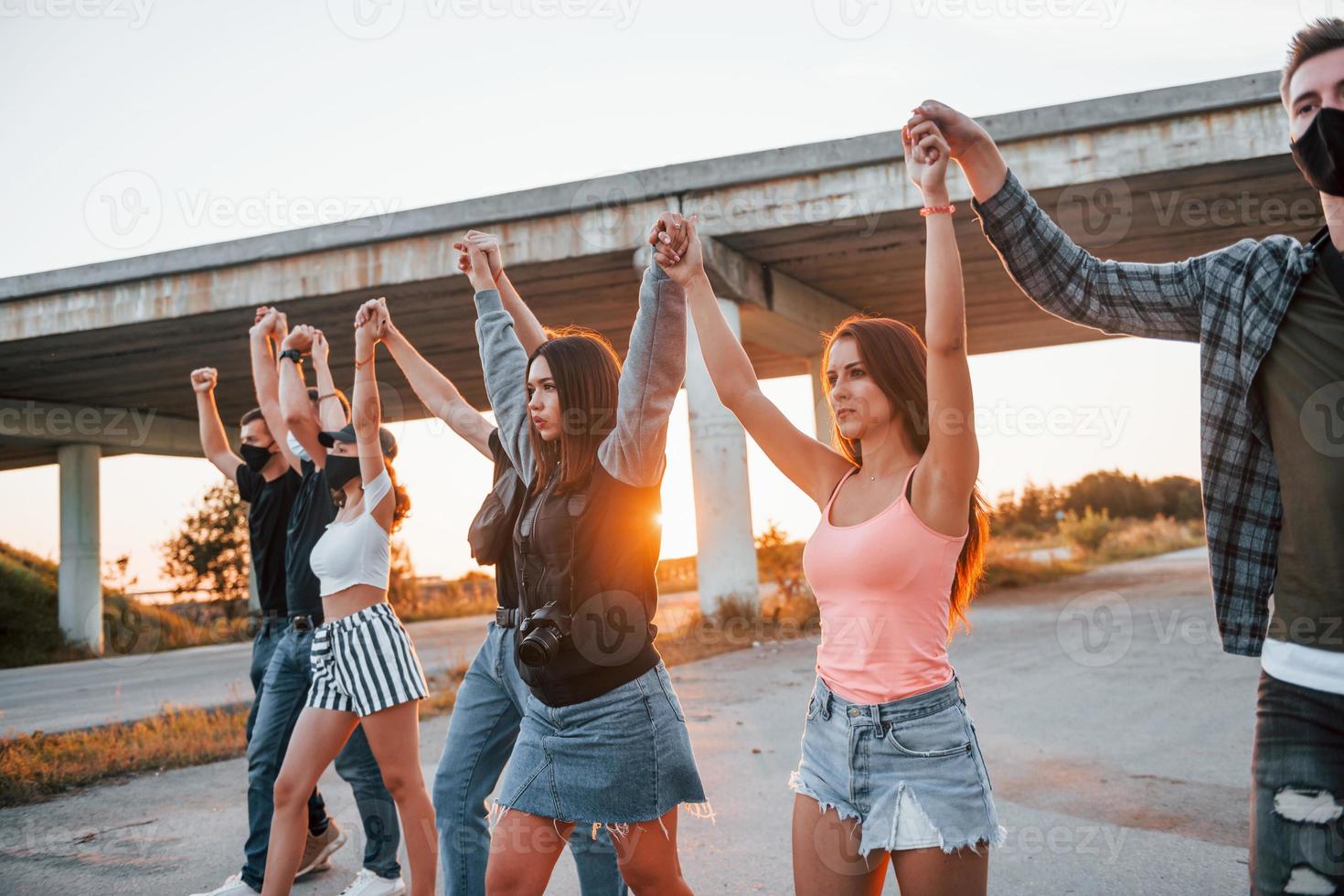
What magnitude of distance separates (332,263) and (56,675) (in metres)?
8.52

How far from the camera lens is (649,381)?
2660mm

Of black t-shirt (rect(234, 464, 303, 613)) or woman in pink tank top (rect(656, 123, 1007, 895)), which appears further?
black t-shirt (rect(234, 464, 303, 613))

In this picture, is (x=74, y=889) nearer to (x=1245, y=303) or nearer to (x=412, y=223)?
(x=1245, y=303)

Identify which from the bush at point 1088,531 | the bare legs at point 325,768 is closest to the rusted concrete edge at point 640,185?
the bare legs at point 325,768

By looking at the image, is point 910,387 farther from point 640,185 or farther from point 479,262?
point 640,185

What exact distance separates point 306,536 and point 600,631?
86.4 inches

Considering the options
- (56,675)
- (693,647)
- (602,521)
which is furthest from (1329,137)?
(56,675)

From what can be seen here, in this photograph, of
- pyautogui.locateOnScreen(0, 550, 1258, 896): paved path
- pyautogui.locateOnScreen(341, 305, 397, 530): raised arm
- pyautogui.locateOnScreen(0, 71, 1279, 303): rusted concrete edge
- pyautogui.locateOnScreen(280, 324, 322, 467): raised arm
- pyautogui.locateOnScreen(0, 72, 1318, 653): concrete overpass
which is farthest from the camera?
pyautogui.locateOnScreen(0, 72, 1318, 653): concrete overpass

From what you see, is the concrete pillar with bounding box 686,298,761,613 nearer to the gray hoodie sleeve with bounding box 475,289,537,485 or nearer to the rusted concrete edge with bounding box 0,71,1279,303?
the rusted concrete edge with bounding box 0,71,1279,303

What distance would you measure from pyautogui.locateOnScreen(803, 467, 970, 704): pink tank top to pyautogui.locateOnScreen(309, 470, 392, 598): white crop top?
219cm

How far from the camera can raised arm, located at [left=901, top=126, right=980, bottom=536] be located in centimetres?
226

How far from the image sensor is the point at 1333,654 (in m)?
1.68

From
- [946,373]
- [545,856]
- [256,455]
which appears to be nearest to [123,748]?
[256,455]

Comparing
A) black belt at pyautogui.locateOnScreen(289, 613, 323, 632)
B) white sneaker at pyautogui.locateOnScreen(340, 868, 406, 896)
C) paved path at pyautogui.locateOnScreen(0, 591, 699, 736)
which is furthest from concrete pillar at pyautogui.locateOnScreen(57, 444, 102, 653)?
white sneaker at pyautogui.locateOnScreen(340, 868, 406, 896)
